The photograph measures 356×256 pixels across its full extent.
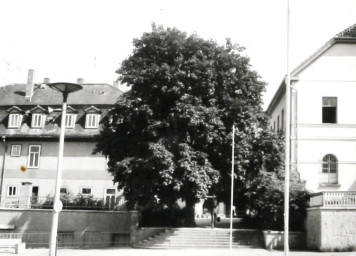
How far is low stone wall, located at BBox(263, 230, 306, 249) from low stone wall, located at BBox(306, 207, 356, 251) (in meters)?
2.02

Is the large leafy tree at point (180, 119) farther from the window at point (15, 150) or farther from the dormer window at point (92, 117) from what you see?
the window at point (15, 150)

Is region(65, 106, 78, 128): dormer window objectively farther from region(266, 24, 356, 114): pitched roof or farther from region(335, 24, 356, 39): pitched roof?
region(335, 24, 356, 39): pitched roof

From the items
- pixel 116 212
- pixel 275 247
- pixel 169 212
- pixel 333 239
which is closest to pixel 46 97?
pixel 116 212

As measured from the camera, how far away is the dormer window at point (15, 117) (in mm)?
46306

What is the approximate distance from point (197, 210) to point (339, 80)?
22.2 m

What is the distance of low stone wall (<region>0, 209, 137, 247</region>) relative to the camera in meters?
35.7

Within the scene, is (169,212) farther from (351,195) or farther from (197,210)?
(197,210)

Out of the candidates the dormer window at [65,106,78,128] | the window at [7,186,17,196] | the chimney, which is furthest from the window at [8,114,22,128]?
the window at [7,186,17,196]

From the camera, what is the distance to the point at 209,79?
30.2 meters

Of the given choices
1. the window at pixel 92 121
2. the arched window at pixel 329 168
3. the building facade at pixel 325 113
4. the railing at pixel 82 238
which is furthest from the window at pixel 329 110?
the window at pixel 92 121

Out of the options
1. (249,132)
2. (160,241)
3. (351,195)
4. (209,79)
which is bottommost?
(160,241)

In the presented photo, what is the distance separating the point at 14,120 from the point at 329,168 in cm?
2740

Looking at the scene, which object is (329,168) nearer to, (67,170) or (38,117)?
(67,170)

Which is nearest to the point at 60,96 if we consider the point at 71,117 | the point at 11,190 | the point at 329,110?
the point at 71,117
